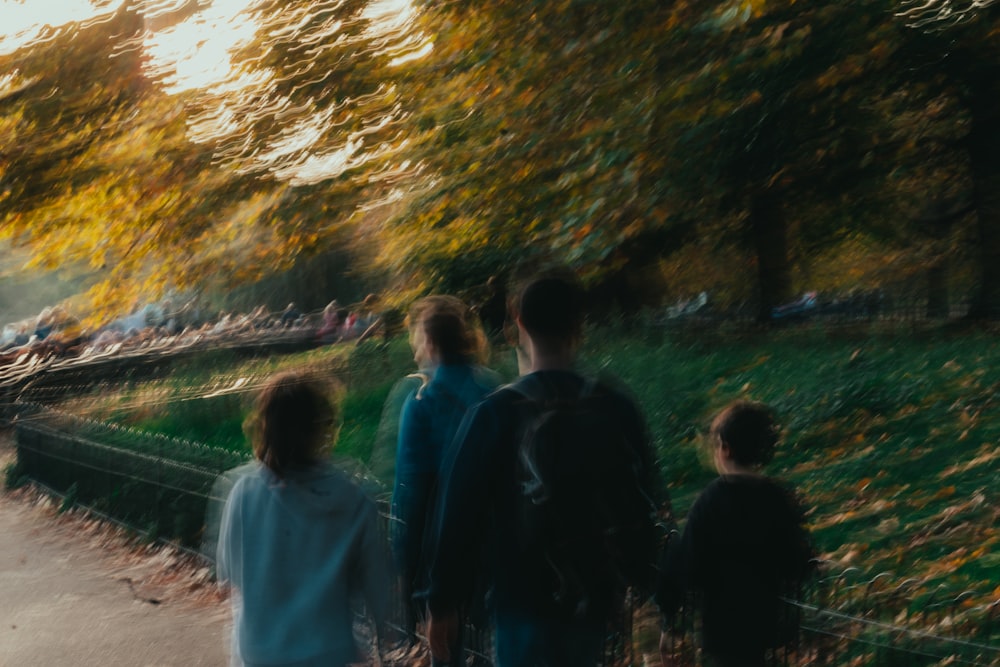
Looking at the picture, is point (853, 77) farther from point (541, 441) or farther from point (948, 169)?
point (541, 441)

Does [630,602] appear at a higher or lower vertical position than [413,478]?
lower

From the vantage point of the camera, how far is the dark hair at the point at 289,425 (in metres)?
3.19

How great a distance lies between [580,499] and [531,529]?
0.14 m

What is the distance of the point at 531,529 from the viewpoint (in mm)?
2922

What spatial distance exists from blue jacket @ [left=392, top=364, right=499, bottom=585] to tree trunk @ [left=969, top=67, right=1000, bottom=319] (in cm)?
868

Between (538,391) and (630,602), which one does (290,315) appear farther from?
(538,391)

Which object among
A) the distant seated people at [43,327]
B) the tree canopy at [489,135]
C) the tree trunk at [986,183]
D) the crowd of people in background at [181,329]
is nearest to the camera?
the tree canopy at [489,135]

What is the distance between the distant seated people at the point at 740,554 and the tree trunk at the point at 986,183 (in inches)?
345

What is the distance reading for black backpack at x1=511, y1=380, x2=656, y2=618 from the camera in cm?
291

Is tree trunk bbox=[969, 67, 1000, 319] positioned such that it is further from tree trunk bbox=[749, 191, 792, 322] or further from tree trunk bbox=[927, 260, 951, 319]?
tree trunk bbox=[927, 260, 951, 319]

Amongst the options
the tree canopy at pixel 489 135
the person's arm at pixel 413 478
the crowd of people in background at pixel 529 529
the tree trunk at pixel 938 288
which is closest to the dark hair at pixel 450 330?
the person's arm at pixel 413 478

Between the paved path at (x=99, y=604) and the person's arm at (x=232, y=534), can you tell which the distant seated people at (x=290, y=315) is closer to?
the paved path at (x=99, y=604)

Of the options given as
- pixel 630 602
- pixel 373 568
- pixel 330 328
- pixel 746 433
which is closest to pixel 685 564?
pixel 746 433

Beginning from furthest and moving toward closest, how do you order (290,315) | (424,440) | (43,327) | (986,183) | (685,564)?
(290,315) < (43,327) < (986,183) < (424,440) < (685,564)
